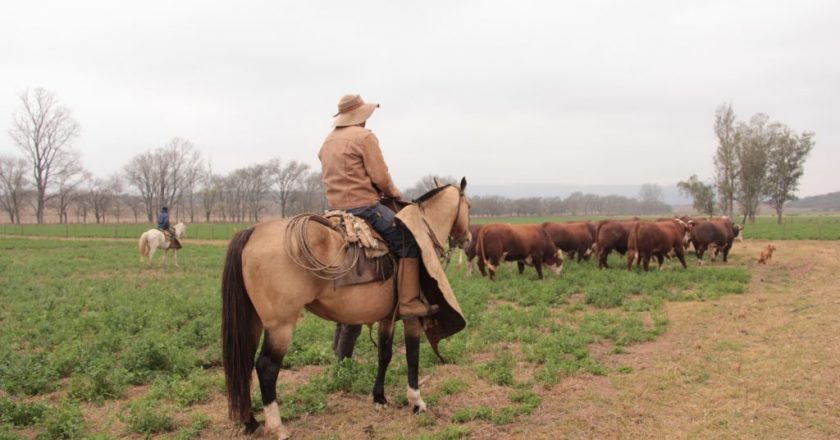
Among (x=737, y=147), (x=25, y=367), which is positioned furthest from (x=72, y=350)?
(x=737, y=147)

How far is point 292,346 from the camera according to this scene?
24.0ft

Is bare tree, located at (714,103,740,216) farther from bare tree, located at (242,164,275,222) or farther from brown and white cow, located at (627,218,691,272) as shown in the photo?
bare tree, located at (242,164,275,222)

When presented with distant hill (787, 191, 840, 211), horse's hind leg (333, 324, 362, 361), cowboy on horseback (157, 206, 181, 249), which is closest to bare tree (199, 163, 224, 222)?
cowboy on horseback (157, 206, 181, 249)

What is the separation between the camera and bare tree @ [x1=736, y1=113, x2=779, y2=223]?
4791 centimetres

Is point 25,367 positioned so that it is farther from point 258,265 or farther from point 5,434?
point 258,265

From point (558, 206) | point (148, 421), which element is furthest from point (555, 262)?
point (558, 206)

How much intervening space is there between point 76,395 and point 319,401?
265 cm

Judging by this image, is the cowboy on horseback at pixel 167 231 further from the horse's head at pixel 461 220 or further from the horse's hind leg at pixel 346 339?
the horse's head at pixel 461 220

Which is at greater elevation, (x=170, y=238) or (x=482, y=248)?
(x=170, y=238)

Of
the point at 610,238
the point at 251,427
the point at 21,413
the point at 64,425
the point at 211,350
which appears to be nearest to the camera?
the point at 64,425

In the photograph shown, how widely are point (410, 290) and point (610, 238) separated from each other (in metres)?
12.7

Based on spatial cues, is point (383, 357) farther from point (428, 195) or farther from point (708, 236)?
point (708, 236)

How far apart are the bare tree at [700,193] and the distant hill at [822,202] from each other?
368 feet

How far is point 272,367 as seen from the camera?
429 cm
